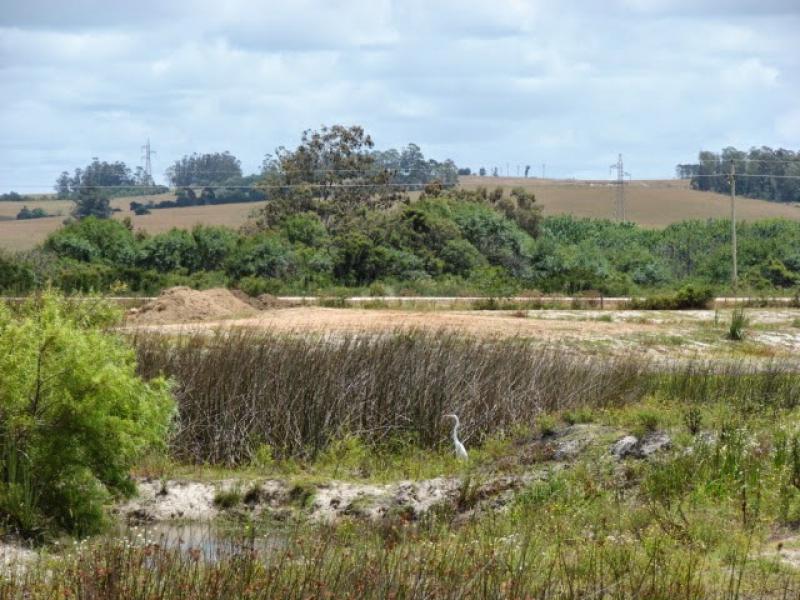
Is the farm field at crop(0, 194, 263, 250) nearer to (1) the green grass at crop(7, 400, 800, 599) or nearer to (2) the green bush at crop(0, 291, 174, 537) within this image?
(2) the green bush at crop(0, 291, 174, 537)

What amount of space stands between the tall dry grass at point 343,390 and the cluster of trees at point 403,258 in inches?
1071

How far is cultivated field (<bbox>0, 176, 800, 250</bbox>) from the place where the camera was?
321ft

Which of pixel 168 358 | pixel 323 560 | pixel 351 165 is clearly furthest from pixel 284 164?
pixel 323 560

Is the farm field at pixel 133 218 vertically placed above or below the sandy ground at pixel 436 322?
above

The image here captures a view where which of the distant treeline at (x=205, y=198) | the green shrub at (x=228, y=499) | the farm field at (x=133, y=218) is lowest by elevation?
the green shrub at (x=228, y=499)

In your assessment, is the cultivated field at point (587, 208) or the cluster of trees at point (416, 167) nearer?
the cultivated field at point (587, 208)

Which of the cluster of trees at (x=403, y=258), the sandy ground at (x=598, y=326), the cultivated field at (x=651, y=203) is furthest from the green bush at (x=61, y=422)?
the cultivated field at (x=651, y=203)

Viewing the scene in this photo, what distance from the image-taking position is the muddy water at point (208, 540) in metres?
9.78

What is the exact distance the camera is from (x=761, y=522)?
42.7ft

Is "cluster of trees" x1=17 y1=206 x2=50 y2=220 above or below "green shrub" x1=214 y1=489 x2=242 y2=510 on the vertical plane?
above

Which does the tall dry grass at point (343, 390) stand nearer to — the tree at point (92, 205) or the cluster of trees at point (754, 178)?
the tree at point (92, 205)

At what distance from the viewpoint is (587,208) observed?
11244 cm

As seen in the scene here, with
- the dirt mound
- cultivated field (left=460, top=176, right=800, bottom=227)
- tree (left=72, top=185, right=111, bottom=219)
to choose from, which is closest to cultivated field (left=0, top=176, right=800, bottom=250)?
cultivated field (left=460, top=176, right=800, bottom=227)

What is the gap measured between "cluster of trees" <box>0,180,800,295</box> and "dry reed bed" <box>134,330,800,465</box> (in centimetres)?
2698
